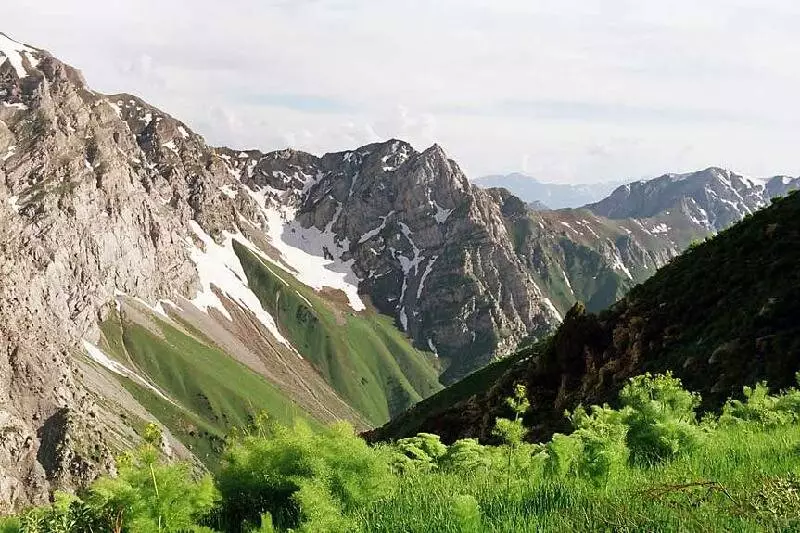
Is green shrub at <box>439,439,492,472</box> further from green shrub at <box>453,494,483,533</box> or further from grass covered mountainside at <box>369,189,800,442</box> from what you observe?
grass covered mountainside at <box>369,189,800,442</box>

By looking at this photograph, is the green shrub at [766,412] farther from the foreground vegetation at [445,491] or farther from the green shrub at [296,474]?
the green shrub at [296,474]

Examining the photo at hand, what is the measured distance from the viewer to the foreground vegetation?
623 cm

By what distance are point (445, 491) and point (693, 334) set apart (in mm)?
26946

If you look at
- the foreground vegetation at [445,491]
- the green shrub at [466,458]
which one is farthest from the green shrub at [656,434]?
the green shrub at [466,458]

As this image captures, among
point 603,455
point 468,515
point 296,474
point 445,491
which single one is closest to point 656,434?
point 603,455

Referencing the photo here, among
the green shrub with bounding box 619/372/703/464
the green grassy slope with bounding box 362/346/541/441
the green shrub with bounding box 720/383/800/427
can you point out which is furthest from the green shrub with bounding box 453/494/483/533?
the green grassy slope with bounding box 362/346/541/441

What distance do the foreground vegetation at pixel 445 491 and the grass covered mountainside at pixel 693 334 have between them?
15.6 m

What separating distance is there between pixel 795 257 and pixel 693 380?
9.79m

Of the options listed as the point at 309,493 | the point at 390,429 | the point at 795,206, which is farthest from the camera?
the point at 390,429

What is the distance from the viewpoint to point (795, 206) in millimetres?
36375

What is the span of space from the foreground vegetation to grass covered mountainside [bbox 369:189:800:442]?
15.6m

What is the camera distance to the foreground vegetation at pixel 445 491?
6.23 metres

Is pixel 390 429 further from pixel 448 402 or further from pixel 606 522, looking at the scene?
pixel 606 522

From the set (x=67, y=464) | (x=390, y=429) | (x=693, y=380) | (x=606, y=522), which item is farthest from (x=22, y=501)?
(x=606, y=522)
